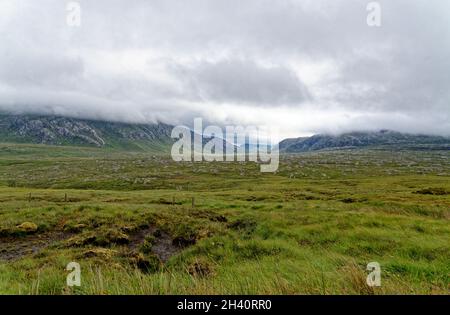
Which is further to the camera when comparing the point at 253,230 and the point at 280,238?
the point at 253,230

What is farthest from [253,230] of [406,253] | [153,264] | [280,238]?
[406,253]

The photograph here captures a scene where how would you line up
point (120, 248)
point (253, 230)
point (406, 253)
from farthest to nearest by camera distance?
1. point (253, 230)
2. point (120, 248)
3. point (406, 253)

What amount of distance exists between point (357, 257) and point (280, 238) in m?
4.83

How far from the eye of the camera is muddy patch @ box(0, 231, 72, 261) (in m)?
16.4

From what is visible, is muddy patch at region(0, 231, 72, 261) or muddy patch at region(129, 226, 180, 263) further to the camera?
muddy patch at region(129, 226, 180, 263)

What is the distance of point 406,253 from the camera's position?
44.4 feet

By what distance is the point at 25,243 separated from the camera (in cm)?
1864

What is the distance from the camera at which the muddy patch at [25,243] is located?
16391 mm

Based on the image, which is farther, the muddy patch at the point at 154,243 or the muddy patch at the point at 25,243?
the muddy patch at the point at 154,243
